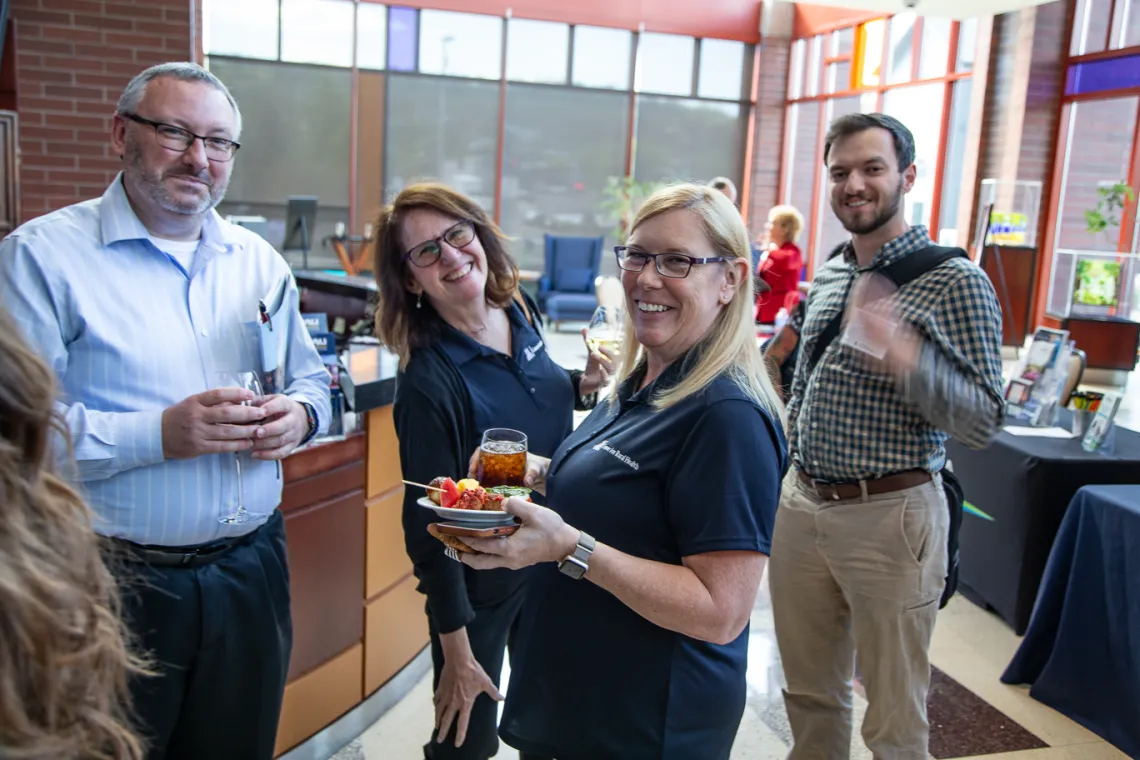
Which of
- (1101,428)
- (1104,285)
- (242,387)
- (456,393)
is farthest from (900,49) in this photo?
(242,387)

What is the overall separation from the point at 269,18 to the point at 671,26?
20.7ft

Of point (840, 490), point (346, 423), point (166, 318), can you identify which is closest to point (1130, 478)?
point (840, 490)

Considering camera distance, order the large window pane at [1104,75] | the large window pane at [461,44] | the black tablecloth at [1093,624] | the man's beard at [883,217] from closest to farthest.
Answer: the man's beard at [883,217], the black tablecloth at [1093,624], the large window pane at [1104,75], the large window pane at [461,44]

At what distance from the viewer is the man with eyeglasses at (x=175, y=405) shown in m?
1.65

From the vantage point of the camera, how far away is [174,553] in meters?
1.74

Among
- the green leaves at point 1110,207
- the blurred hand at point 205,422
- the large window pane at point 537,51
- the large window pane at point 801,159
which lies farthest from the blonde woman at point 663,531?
the large window pane at point 801,159

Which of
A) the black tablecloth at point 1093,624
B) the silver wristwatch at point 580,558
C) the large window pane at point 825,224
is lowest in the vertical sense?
the black tablecloth at point 1093,624

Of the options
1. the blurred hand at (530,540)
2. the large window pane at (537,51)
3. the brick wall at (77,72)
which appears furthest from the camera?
the large window pane at (537,51)

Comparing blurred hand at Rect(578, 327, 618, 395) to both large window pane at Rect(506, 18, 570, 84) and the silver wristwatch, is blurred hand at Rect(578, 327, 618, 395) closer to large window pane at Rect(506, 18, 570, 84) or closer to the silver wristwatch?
the silver wristwatch

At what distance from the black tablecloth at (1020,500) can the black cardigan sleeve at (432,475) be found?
264 cm

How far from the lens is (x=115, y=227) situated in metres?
1.76

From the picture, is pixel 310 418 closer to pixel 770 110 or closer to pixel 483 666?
pixel 483 666

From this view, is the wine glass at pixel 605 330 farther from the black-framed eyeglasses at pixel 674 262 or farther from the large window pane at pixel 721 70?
the large window pane at pixel 721 70

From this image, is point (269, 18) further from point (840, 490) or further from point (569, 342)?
point (840, 490)
